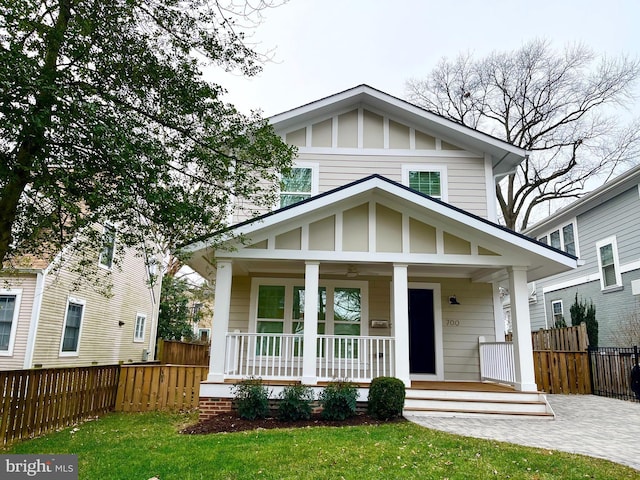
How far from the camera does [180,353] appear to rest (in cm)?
1430

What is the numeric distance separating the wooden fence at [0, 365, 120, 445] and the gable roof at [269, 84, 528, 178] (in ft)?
A: 22.9

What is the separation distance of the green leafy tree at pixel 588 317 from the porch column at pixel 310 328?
10216mm

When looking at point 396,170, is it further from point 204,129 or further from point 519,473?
point 519,473

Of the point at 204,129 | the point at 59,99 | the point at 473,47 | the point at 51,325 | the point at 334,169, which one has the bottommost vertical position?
the point at 51,325

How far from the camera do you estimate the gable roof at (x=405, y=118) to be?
10539 mm

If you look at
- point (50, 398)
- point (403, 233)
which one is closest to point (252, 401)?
point (50, 398)

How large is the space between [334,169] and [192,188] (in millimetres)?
4998

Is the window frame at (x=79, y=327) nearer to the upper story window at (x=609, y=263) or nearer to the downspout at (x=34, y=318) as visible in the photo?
the downspout at (x=34, y=318)

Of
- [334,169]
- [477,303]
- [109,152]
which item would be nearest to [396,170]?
[334,169]

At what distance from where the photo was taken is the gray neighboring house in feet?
41.9

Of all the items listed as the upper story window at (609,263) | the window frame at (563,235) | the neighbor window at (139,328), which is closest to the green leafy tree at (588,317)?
the upper story window at (609,263)

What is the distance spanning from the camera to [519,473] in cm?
439

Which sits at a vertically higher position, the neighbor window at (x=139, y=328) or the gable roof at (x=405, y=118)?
the gable roof at (x=405, y=118)

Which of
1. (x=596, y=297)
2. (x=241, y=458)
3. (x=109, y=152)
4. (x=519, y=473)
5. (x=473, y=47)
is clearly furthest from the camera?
(x=473, y=47)
